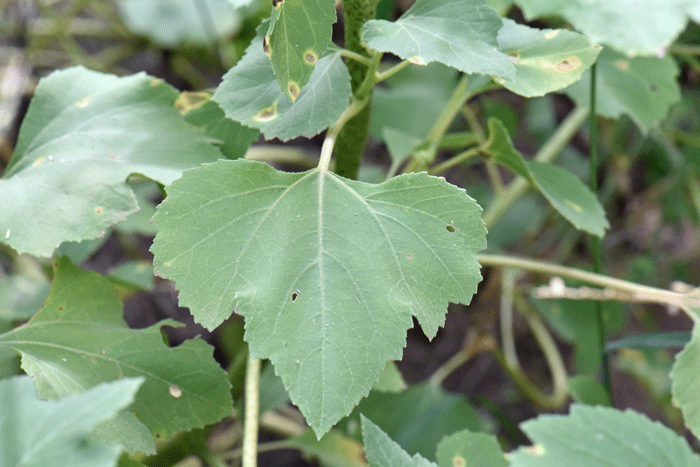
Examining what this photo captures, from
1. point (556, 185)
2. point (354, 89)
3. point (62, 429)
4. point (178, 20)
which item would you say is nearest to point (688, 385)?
point (556, 185)

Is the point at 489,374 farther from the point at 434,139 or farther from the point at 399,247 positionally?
the point at 399,247

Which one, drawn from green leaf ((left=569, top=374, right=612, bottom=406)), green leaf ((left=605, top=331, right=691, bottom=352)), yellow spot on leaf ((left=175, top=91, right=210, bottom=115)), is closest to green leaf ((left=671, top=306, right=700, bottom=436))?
green leaf ((left=605, top=331, right=691, bottom=352))

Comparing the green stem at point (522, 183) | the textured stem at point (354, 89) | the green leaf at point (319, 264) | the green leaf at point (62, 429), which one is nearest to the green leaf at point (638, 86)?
the green stem at point (522, 183)

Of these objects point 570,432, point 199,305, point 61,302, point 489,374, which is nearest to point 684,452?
point 570,432

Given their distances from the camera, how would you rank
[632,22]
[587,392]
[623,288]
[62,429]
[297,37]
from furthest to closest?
[587,392] < [623,288] < [632,22] < [297,37] < [62,429]

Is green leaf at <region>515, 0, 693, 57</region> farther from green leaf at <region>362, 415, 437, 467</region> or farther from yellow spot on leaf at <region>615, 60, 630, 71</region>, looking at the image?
green leaf at <region>362, 415, 437, 467</region>

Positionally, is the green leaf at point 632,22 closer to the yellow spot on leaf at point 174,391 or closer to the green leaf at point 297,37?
the green leaf at point 297,37

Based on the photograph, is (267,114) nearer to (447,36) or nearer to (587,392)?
(447,36)
